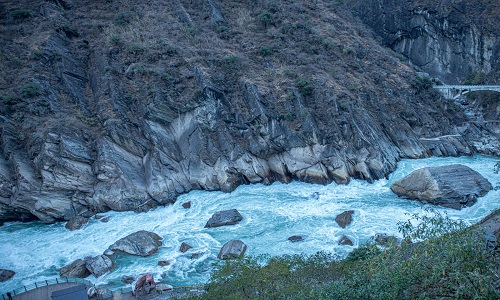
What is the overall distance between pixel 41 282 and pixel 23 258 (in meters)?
4.09

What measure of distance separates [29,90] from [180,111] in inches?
414

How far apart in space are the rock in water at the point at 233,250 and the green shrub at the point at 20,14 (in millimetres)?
28329

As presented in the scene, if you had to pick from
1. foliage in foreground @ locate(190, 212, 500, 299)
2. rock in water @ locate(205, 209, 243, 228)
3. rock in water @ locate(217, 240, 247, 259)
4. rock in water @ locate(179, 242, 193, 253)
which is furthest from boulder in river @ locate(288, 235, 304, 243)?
foliage in foreground @ locate(190, 212, 500, 299)

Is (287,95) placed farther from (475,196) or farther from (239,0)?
(239,0)

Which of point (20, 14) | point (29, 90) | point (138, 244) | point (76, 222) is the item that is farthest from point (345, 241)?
point (20, 14)

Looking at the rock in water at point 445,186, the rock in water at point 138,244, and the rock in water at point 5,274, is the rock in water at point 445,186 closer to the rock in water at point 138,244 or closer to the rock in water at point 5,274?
the rock in water at point 138,244

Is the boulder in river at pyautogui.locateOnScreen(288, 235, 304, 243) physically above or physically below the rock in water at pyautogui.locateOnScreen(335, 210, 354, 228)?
below

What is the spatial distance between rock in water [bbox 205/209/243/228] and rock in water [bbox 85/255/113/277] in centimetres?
570

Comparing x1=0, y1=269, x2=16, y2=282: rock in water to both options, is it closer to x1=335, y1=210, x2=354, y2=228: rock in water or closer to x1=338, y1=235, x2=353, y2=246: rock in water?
x1=338, y1=235, x2=353, y2=246: rock in water

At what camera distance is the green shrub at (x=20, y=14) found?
30.6 m

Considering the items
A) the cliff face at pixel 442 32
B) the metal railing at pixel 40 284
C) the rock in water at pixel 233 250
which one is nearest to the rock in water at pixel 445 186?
the rock in water at pixel 233 250

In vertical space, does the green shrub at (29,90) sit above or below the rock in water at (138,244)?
above

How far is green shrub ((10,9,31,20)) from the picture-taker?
30578 mm

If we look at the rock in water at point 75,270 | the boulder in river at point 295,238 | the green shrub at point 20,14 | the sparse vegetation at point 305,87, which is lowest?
the boulder in river at point 295,238
